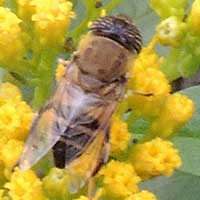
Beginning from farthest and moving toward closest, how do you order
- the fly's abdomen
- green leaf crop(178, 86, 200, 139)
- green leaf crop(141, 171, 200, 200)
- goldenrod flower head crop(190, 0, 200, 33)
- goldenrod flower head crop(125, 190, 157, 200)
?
green leaf crop(141, 171, 200, 200), green leaf crop(178, 86, 200, 139), goldenrod flower head crop(190, 0, 200, 33), goldenrod flower head crop(125, 190, 157, 200), the fly's abdomen

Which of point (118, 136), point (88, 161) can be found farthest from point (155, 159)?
point (88, 161)

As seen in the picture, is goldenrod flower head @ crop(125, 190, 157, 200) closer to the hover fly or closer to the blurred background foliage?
the hover fly

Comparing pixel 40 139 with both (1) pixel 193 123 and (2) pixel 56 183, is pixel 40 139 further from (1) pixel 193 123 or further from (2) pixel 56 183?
(1) pixel 193 123

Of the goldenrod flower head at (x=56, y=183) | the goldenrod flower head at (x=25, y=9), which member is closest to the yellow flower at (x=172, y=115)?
the goldenrod flower head at (x=56, y=183)

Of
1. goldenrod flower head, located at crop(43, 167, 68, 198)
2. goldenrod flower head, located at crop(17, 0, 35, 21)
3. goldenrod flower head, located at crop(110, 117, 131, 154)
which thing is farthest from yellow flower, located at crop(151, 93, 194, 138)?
goldenrod flower head, located at crop(17, 0, 35, 21)

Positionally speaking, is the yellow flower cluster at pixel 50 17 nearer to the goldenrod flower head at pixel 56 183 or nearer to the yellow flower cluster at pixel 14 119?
the yellow flower cluster at pixel 14 119

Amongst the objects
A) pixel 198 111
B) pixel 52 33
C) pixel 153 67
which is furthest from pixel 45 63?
pixel 198 111
